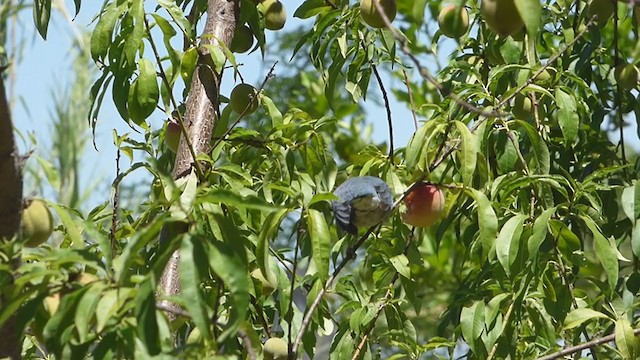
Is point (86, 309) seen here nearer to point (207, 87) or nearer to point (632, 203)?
point (207, 87)

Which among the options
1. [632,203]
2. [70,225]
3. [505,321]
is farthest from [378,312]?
[70,225]

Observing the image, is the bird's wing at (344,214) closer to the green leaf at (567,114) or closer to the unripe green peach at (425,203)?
the unripe green peach at (425,203)

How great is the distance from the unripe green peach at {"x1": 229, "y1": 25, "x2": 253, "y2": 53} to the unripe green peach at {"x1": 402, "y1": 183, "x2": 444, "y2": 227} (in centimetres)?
45

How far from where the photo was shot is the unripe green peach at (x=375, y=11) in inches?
61.0

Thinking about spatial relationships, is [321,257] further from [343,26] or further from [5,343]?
[343,26]

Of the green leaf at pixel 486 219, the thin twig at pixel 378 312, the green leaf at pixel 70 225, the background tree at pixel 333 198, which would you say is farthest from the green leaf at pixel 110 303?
the thin twig at pixel 378 312

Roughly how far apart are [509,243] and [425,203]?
0.14 m

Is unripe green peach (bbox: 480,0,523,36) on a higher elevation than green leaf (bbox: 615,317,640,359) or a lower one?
higher

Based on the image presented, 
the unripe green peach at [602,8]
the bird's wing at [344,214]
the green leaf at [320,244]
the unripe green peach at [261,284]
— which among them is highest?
the unripe green peach at [602,8]

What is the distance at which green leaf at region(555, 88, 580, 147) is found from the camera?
1687mm

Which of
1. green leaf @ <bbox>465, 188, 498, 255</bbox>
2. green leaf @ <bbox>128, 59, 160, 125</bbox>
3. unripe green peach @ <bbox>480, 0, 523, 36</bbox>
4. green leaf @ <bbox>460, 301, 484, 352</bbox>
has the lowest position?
green leaf @ <bbox>460, 301, 484, 352</bbox>

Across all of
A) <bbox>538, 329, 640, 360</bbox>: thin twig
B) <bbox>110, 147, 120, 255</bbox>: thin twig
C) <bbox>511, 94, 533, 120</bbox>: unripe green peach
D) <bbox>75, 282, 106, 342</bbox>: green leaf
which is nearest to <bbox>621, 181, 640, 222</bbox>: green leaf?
<bbox>538, 329, 640, 360</bbox>: thin twig

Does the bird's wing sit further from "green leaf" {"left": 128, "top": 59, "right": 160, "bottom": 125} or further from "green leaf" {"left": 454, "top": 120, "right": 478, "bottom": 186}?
"green leaf" {"left": 128, "top": 59, "right": 160, "bottom": 125}

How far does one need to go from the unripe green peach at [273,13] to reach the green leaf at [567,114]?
1.64ft
